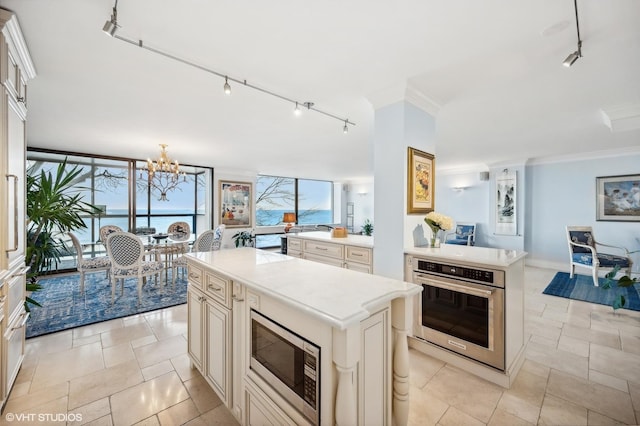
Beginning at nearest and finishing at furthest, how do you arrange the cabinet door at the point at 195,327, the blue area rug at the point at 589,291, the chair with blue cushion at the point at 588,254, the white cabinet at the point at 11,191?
the white cabinet at the point at 11,191 → the cabinet door at the point at 195,327 → the blue area rug at the point at 589,291 → the chair with blue cushion at the point at 588,254

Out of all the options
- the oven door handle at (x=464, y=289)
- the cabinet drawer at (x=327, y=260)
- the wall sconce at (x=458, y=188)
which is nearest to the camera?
the oven door handle at (x=464, y=289)

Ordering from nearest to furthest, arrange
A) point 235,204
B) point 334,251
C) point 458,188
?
point 334,251 < point 458,188 < point 235,204

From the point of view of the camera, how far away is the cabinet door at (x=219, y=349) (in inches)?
62.9

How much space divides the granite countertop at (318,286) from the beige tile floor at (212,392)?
0.97 m

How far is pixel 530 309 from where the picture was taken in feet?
11.4

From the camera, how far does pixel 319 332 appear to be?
3.49ft

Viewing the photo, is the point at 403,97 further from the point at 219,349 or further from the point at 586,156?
the point at 586,156

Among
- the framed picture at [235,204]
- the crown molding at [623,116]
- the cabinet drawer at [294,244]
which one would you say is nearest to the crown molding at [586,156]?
the crown molding at [623,116]

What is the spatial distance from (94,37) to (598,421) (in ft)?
13.5

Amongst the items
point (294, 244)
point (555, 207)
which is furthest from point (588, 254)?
point (294, 244)

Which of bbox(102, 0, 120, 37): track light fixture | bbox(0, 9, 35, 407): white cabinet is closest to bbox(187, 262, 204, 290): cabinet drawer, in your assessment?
bbox(0, 9, 35, 407): white cabinet

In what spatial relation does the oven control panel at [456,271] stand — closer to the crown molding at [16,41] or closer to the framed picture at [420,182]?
the framed picture at [420,182]

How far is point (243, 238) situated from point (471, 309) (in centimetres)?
632

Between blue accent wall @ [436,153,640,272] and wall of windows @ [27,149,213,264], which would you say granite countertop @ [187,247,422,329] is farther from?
blue accent wall @ [436,153,640,272]
